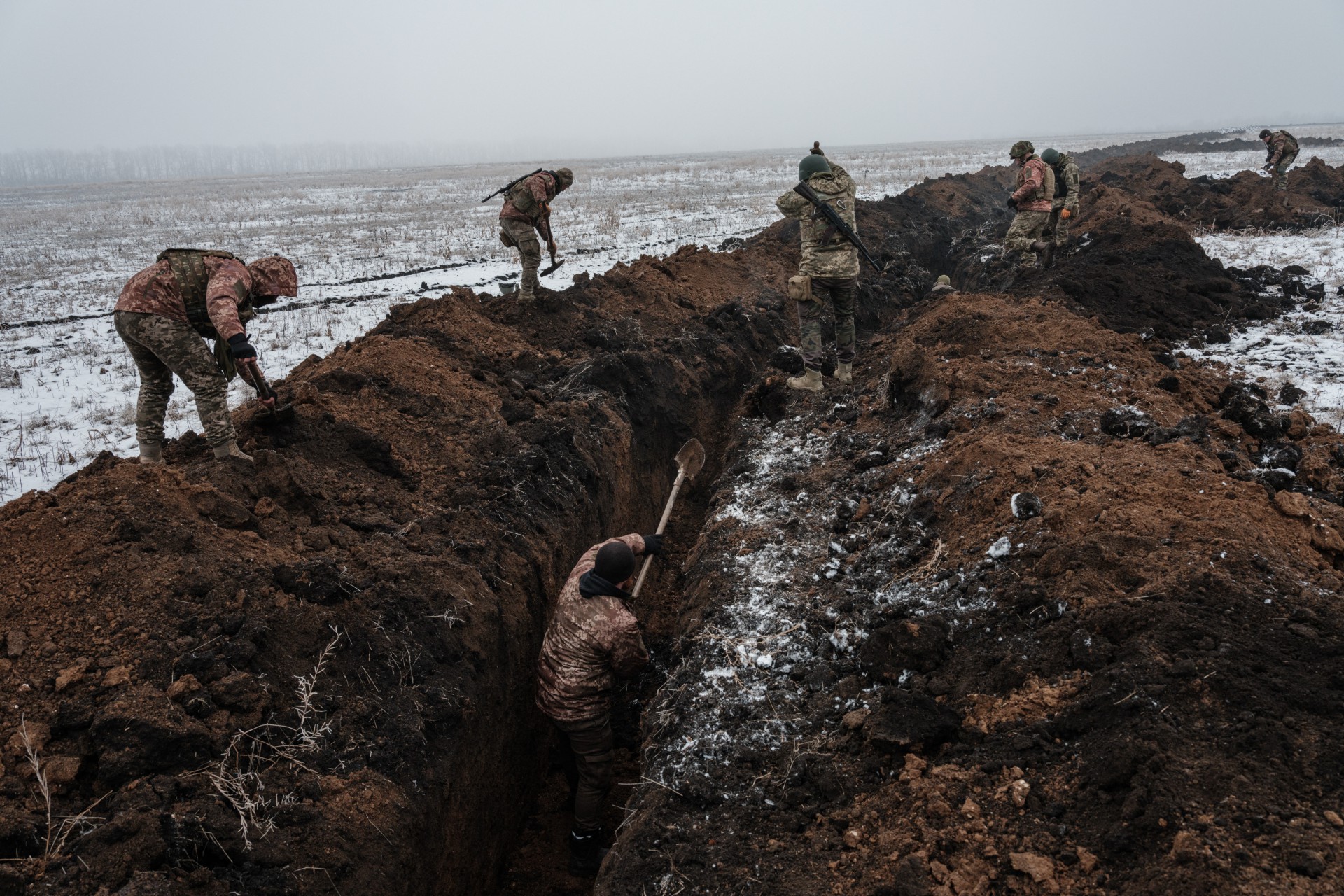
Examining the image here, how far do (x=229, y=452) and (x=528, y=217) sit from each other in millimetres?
5020

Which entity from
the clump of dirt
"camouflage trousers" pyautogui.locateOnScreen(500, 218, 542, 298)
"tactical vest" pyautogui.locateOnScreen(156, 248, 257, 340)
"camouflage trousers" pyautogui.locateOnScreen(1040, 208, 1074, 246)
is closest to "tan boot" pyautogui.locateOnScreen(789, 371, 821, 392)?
the clump of dirt

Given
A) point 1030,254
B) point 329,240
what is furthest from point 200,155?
point 1030,254

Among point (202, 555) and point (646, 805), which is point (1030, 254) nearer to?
point (646, 805)

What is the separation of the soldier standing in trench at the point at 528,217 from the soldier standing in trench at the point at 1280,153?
1634cm

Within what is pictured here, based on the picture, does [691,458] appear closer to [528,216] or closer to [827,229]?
[827,229]

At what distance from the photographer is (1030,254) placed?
10.7 m

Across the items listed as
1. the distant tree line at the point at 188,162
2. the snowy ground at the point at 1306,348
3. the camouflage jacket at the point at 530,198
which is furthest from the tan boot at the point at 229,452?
the distant tree line at the point at 188,162

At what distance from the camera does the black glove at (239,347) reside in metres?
4.23

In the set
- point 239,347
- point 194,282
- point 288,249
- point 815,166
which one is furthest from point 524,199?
point 288,249

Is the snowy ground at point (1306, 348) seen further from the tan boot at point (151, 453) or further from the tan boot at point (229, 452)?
the tan boot at point (151, 453)

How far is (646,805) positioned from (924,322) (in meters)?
6.56

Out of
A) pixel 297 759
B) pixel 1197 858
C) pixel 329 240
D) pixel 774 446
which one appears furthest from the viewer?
pixel 329 240

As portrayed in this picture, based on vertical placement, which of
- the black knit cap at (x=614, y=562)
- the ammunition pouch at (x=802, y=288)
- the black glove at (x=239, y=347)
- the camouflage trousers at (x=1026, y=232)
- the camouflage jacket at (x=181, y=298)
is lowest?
the black knit cap at (x=614, y=562)

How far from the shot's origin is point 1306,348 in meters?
7.07
